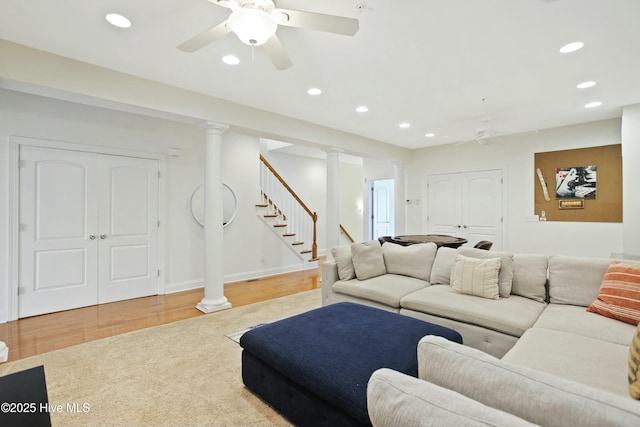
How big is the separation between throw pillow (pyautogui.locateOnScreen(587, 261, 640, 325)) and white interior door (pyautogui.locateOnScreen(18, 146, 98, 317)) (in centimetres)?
537

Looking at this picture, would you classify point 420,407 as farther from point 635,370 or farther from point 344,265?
point 344,265

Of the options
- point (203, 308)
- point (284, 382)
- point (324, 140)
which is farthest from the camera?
point (324, 140)

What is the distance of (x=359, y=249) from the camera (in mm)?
3619

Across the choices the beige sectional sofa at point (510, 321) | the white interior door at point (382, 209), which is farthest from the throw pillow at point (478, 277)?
the white interior door at point (382, 209)

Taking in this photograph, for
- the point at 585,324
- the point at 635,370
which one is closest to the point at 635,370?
the point at 635,370

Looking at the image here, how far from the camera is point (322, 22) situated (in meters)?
1.85

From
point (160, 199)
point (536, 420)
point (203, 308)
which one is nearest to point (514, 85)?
point (536, 420)

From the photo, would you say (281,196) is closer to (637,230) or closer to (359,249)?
(359,249)

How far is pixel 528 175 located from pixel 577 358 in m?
4.93

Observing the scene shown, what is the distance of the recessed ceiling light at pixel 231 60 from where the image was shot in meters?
2.90

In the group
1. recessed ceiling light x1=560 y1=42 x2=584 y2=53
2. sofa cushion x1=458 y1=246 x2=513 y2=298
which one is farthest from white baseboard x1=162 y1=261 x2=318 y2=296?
recessed ceiling light x1=560 y1=42 x2=584 y2=53

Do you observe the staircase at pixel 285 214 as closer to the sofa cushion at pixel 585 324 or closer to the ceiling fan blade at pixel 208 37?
the ceiling fan blade at pixel 208 37

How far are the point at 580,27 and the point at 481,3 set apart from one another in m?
0.95

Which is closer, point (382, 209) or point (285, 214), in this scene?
point (285, 214)
